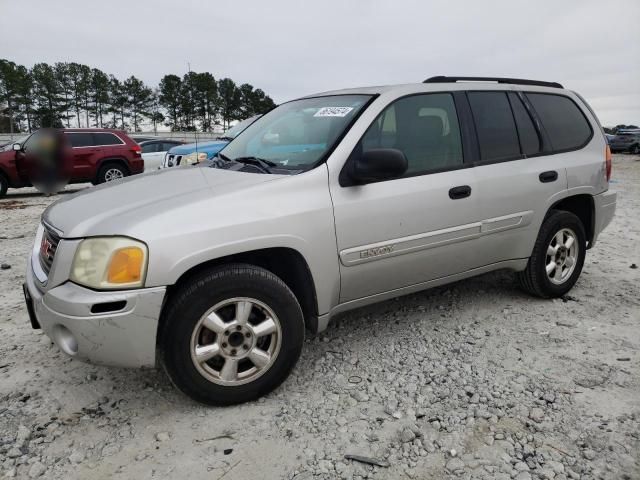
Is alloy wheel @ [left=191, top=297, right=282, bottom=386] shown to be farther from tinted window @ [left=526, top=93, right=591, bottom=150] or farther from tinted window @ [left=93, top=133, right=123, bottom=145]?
tinted window @ [left=93, top=133, right=123, bottom=145]

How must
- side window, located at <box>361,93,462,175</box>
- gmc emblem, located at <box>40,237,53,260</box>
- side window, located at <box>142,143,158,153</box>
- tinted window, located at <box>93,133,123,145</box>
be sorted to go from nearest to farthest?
1. gmc emblem, located at <box>40,237,53,260</box>
2. side window, located at <box>361,93,462,175</box>
3. tinted window, located at <box>93,133,123,145</box>
4. side window, located at <box>142,143,158,153</box>

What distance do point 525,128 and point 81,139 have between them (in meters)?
11.5

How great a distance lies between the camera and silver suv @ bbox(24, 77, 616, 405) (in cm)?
223

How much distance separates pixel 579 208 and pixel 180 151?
6795 mm

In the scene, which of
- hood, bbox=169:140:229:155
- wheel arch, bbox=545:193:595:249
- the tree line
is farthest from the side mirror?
the tree line

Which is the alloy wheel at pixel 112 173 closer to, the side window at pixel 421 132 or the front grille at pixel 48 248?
the front grille at pixel 48 248

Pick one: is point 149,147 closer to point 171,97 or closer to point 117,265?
point 117,265

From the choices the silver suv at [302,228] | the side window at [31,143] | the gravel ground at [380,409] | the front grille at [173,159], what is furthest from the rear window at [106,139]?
the silver suv at [302,228]

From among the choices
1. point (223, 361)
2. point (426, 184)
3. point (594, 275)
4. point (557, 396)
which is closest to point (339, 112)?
point (426, 184)

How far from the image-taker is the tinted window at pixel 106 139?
40.5 feet

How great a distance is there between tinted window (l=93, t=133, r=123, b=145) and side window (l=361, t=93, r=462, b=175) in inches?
442

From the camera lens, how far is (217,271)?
7.72 ft

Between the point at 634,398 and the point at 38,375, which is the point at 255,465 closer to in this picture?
the point at 38,375

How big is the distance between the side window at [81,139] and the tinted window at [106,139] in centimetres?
14
